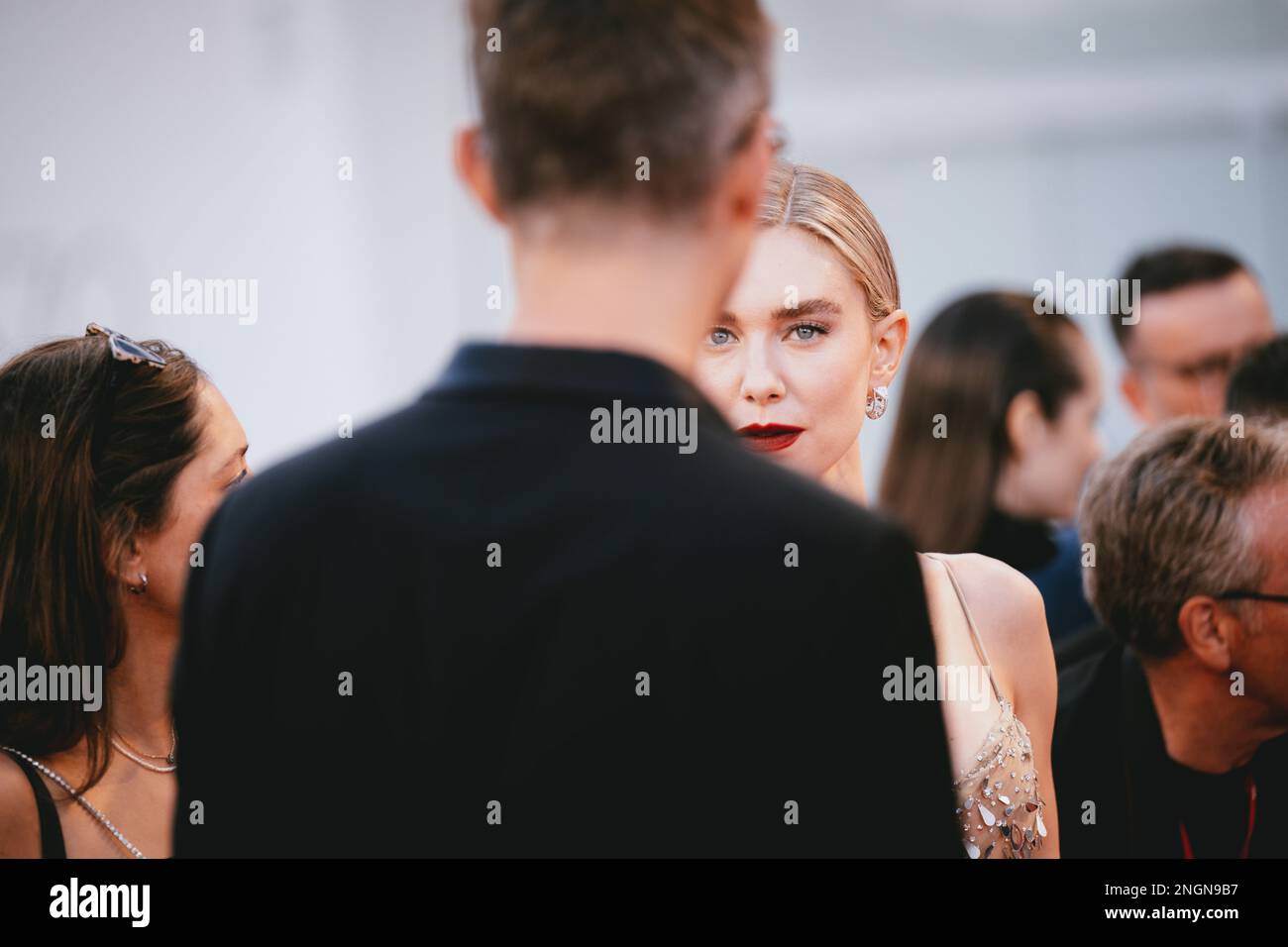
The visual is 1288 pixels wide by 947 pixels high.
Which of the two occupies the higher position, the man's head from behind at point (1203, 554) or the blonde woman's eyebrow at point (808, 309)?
the blonde woman's eyebrow at point (808, 309)

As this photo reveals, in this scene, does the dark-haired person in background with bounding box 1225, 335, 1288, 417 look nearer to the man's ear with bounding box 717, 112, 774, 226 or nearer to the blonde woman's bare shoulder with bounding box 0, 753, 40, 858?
the man's ear with bounding box 717, 112, 774, 226

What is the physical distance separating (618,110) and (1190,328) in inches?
138

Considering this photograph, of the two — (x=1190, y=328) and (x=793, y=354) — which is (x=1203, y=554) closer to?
(x=793, y=354)

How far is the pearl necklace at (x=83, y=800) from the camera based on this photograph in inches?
78.0

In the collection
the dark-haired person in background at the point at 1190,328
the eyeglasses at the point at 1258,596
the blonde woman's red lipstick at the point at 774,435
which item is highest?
the dark-haired person in background at the point at 1190,328

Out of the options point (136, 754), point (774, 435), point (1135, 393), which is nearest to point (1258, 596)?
point (774, 435)

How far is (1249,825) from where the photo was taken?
2.28 metres

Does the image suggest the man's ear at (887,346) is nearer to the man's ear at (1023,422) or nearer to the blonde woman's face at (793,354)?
the blonde woman's face at (793,354)

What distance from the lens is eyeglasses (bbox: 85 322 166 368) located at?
2111 millimetres

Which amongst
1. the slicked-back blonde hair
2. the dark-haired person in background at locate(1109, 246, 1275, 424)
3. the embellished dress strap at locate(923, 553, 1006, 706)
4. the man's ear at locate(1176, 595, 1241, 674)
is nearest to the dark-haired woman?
the slicked-back blonde hair

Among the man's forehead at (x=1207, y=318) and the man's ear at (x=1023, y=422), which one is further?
the man's forehead at (x=1207, y=318)

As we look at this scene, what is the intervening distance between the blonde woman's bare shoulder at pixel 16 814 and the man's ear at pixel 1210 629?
1.80 metres

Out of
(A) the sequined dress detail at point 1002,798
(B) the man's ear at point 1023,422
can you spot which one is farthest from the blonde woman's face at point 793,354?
(B) the man's ear at point 1023,422
